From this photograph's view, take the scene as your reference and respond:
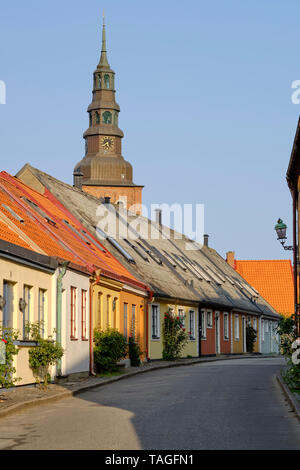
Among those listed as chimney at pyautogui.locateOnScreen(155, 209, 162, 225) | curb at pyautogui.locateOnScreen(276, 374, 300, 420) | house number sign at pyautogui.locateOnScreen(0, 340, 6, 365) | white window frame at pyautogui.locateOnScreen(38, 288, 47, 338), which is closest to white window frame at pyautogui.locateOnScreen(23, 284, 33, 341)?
white window frame at pyautogui.locateOnScreen(38, 288, 47, 338)

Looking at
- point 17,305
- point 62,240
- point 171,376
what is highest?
point 62,240

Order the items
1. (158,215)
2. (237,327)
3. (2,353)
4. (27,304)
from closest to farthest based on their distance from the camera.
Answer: (2,353)
(27,304)
(237,327)
(158,215)

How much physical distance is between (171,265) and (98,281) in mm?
17188

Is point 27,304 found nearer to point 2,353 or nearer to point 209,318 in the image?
point 2,353

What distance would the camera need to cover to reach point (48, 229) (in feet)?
78.2

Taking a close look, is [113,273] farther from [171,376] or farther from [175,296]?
→ [175,296]

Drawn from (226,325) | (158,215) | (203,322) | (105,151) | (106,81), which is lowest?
(226,325)

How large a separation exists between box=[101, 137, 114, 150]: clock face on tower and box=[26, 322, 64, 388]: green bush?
82095 millimetres

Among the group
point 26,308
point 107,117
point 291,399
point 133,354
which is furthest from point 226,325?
point 107,117

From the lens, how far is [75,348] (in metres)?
21.4

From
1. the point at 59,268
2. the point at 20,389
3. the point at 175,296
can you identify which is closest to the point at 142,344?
the point at 175,296

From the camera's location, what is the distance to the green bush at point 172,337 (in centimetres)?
3450

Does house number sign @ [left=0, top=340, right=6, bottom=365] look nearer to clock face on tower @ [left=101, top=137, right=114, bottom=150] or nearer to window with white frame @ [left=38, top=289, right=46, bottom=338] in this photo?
window with white frame @ [left=38, top=289, right=46, bottom=338]
